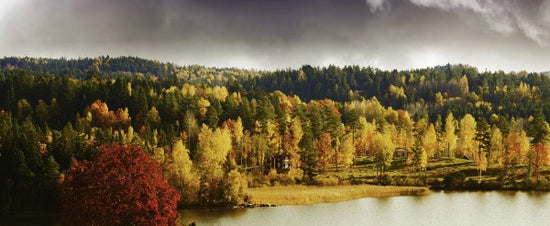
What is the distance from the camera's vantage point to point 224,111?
165m

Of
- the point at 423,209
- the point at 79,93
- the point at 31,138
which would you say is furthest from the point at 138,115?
the point at 423,209

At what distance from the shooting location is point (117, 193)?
49.0 meters

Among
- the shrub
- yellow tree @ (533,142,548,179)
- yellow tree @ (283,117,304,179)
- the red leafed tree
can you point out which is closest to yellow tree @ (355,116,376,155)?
yellow tree @ (283,117,304,179)

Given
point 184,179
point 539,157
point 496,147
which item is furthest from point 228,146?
point 539,157

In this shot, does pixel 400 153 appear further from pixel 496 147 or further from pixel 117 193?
pixel 117 193

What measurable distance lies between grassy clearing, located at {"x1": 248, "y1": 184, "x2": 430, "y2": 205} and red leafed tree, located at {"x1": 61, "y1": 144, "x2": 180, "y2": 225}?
46.5 metres

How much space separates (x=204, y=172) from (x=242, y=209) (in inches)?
446

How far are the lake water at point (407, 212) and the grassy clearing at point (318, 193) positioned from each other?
4137 millimetres

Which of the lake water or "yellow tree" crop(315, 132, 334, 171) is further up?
"yellow tree" crop(315, 132, 334, 171)

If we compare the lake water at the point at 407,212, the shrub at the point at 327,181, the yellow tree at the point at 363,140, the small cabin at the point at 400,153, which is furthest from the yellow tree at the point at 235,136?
the lake water at the point at 407,212

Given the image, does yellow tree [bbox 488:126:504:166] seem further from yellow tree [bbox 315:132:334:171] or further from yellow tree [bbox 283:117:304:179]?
yellow tree [bbox 283:117:304:179]

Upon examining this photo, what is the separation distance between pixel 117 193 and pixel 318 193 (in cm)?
5941

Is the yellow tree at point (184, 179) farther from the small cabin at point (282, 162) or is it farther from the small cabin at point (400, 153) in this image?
the small cabin at point (400, 153)

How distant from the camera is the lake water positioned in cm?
7679
